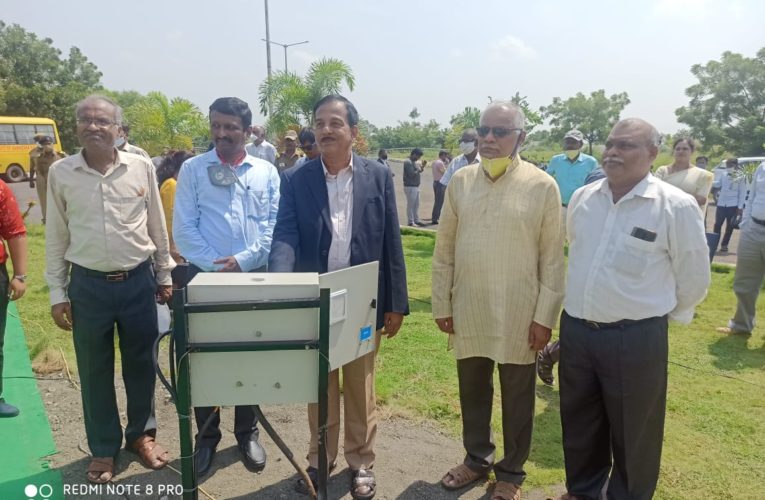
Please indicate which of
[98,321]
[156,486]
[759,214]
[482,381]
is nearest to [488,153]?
[482,381]

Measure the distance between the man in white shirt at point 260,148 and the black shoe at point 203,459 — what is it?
6064 millimetres

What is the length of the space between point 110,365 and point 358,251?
1633mm

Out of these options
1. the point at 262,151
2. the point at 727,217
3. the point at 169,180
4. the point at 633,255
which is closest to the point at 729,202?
the point at 727,217

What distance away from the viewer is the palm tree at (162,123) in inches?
610

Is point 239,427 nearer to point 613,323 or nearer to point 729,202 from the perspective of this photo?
point 613,323

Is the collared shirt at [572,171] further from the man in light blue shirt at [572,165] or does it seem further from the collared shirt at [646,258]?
the collared shirt at [646,258]

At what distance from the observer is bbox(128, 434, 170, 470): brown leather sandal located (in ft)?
10.8

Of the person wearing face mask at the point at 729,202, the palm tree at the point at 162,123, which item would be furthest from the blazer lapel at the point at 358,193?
the palm tree at the point at 162,123

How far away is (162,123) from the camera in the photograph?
15.5m

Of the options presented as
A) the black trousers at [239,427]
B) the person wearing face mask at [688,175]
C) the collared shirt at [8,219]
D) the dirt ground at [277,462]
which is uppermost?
the person wearing face mask at [688,175]

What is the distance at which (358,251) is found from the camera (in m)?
2.93

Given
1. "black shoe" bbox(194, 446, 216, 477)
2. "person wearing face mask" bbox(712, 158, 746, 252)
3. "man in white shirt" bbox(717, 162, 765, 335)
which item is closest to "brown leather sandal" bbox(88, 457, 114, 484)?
"black shoe" bbox(194, 446, 216, 477)

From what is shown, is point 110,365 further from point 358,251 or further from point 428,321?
point 428,321

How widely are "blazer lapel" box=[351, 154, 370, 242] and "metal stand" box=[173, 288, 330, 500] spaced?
884 millimetres
